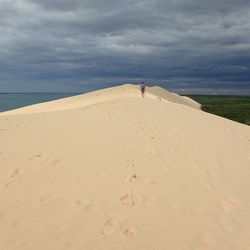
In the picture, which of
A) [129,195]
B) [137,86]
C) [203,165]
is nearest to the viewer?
[129,195]

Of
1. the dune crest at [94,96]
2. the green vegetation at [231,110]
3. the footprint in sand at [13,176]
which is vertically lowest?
the green vegetation at [231,110]

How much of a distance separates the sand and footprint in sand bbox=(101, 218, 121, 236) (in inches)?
0.6

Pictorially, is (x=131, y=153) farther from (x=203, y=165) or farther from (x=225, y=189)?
(x=225, y=189)

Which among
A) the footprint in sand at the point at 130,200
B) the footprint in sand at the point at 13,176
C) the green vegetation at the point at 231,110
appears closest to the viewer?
the footprint in sand at the point at 130,200

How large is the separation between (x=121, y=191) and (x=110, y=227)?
139 centimetres

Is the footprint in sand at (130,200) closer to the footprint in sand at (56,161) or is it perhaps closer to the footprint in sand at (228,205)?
the footprint in sand at (228,205)

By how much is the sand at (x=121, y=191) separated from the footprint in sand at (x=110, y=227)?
0.05 feet

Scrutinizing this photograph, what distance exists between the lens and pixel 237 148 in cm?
1141

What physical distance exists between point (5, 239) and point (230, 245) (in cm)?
333

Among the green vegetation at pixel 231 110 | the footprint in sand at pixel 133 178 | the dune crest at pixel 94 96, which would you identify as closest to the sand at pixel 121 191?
the footprint in sand at pixel 133 178

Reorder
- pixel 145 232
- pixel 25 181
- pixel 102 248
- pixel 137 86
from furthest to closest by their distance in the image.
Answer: pixel 137 86
pixel 25 181
pixel 145 232
pixel 102 248

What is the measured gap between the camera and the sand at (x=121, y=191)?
4.93 metres

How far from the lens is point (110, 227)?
517 centimetres

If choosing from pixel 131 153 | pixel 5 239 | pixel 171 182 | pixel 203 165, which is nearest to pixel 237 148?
pixel 203 165
